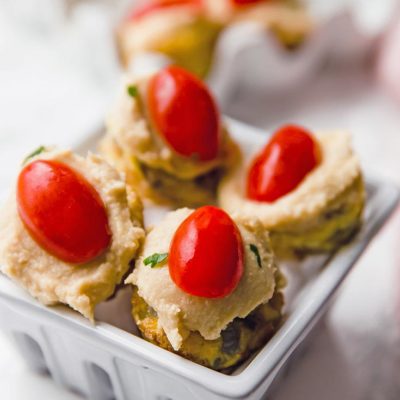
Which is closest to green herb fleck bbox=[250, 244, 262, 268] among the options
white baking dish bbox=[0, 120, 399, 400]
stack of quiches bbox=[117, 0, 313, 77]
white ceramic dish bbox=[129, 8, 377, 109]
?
white baking dish bbox=[0, 120, 399, 400]

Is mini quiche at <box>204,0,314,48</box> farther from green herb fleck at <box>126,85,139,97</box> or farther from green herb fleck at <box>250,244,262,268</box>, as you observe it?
green herb fleck at <box>250,244,262,268</box>

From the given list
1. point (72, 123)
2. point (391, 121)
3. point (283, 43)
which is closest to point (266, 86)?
point (283, 43)

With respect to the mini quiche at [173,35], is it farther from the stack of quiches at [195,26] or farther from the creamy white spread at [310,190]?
the creamy white spread at [310,190]

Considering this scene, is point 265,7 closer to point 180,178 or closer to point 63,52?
point 63,52

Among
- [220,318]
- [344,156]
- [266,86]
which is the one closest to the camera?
[220,318]

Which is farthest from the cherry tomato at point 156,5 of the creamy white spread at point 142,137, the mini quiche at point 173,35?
the creamy white spread at point 142,137
